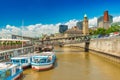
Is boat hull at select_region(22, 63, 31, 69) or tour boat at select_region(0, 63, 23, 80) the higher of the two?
tour boat at select_region(0, 63, 23, 80)

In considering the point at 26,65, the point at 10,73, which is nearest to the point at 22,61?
the point at 26,65

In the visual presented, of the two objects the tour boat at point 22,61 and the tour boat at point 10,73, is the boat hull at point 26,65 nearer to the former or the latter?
the tour boat at point 22,61

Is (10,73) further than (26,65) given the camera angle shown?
No

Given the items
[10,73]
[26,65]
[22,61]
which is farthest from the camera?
[26,65]

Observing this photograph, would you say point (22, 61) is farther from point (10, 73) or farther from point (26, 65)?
point (10, 73)

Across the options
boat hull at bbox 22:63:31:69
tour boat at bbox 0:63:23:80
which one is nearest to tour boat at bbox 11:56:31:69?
boat hull at bbox 22:63:31:69

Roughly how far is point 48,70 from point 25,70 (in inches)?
157

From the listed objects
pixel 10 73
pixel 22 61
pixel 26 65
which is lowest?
pixel 26 65

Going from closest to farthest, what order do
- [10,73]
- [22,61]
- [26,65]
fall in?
[10,73] → [22,61] → [26,65]

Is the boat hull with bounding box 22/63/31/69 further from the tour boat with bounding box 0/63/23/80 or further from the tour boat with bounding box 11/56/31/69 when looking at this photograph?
the tour boat with bounding box 0/63/23/80

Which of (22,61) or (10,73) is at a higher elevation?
(22,61)

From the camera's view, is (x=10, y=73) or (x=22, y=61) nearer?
(x=10, y=73)

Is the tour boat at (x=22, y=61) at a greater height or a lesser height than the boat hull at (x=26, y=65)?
greater

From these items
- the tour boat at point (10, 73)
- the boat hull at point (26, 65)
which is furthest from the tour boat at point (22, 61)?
the tour boat at point (10, 73)
